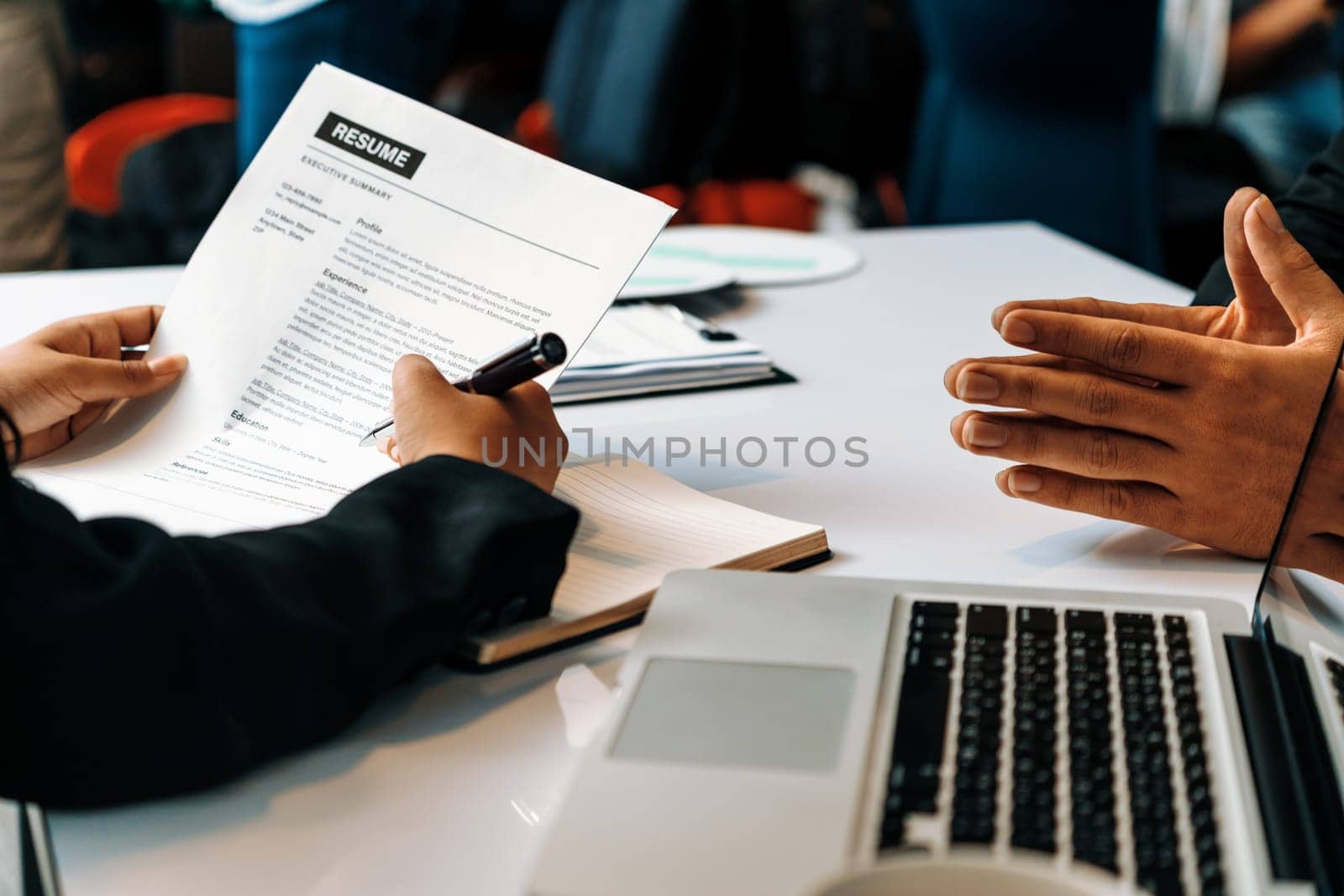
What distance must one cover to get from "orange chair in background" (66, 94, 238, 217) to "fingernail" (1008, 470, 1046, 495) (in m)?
2.44

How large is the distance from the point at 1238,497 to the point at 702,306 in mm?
610

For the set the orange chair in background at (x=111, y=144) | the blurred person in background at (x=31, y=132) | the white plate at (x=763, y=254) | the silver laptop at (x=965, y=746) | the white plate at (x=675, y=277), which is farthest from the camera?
the orange chair in background at (x=111, y=144)

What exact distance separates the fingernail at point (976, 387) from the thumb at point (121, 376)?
1.59 ft

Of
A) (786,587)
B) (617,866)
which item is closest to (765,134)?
(786,587)

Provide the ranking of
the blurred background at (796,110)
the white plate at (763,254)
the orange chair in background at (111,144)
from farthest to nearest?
the orange chair in background at (111,144) < the blurred background at (796,110) < the white plate at (763,254)

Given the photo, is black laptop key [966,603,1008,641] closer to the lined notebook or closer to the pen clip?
the lined notebook

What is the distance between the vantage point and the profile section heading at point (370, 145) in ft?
2.60

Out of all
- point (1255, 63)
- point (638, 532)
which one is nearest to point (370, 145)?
point (638, 532)

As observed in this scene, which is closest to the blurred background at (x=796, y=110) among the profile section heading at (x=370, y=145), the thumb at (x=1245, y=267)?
the profile section heading at (x=370, y=145)

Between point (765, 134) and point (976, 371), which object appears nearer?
point (976, 371)

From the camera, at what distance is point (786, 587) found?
61cm

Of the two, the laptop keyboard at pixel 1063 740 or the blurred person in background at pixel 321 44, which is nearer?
the laptop keyboard at pixel 1063 740

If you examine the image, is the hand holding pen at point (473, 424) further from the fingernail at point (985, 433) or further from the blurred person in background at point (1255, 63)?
the blurred person in background at point (1255, 63)

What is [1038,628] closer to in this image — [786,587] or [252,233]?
[786,587]
